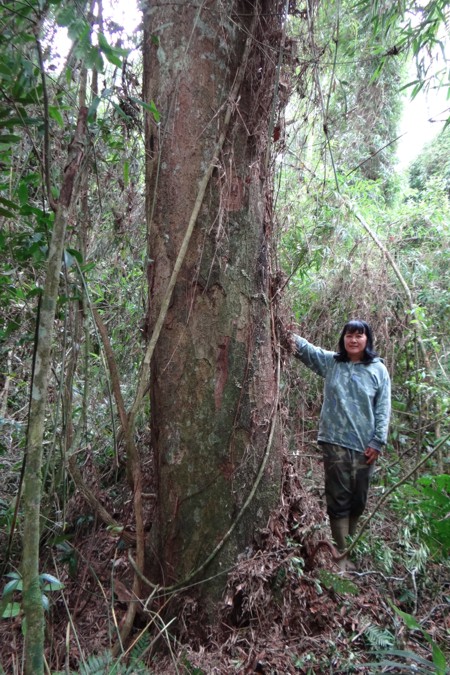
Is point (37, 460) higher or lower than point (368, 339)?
lower

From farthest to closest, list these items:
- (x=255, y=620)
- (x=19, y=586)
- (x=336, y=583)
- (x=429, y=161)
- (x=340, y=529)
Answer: (x=429, y=161), (x=340, y=529), (x=336, y=583), (x=255, y=620), (x=19, y=586)

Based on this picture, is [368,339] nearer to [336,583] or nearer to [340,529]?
[340,529]

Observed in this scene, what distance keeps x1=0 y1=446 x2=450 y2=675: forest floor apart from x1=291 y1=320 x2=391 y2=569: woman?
832 mm

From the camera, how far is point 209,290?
222cm

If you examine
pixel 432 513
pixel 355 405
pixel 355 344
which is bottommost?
pixel 432 513

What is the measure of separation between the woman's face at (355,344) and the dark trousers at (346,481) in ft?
2.22

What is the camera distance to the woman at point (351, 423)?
11.0ft

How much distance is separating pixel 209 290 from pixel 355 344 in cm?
164

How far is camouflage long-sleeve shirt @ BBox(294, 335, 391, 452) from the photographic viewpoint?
337 cm

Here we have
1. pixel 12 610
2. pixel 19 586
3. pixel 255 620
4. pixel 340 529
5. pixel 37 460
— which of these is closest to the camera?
pixel 37 460

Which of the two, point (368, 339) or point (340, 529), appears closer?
point (340, 529)

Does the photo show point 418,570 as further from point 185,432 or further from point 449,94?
point 449,94

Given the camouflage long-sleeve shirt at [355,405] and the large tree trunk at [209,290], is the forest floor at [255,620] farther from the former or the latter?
the camouflage long-sleeve shirt at [355,405]

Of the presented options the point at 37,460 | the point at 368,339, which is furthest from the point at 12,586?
the point at 368,339
